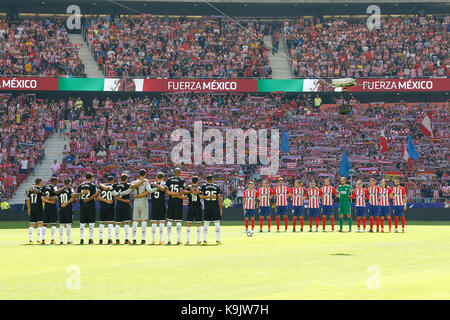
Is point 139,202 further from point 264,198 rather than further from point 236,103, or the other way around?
point 236,103

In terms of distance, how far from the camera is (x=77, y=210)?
4275 centimetres

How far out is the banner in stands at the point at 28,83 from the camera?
5075 centimetres

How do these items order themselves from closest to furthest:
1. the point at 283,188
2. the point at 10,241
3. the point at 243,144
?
the point at 10,241 → the point at 283,188 → the point at 243,144

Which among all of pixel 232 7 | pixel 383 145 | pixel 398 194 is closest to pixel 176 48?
pixel 232 7

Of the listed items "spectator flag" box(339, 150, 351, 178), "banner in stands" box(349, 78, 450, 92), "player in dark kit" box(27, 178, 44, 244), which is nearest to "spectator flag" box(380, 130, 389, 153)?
"banner in stands" box(349, 78, 450, 92)

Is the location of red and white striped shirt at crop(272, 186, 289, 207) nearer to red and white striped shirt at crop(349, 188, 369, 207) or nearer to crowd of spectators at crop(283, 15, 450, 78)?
red and white striped shirt at crop(349, 188, 369, 207)

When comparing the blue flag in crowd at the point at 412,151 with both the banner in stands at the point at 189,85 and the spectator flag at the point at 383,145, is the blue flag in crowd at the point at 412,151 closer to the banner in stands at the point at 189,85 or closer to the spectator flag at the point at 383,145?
the spectator flag at the point at 383,145

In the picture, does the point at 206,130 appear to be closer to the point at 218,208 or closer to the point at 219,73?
the point at 219,73

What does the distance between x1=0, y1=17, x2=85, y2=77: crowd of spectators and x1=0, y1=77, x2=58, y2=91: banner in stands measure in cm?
82

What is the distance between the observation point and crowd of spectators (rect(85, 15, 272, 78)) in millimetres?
54344

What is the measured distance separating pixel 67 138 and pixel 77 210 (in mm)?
10000

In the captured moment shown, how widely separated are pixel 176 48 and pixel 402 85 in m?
17.8

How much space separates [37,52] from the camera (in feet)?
177
